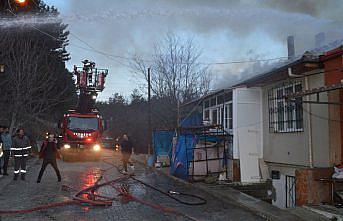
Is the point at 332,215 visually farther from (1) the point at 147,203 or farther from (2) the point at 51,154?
(2) the point at 51,154

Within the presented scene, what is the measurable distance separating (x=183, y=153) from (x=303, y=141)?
14.8 feet

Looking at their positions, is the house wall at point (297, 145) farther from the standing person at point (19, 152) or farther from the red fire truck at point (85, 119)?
the red fire truck at point (85, 119)

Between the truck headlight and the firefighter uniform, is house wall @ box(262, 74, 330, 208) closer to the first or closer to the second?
the firefighter uniform

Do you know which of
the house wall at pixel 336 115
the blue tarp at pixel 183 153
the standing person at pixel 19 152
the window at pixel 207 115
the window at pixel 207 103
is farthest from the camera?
the window at pixel 207 115

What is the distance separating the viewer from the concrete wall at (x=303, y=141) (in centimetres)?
962

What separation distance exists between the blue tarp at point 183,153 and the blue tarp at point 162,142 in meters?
4.68

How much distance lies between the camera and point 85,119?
22.2m

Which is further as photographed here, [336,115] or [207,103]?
[207,103]

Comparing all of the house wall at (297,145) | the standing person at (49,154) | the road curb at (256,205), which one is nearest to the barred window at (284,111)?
the house wall at (297,145)

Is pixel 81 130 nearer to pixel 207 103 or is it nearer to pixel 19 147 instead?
pixel 207 103

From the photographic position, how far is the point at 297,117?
11156mm

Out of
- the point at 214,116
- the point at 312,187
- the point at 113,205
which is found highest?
the point at 214,116

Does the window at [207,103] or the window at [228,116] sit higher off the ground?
the window at [207,103]

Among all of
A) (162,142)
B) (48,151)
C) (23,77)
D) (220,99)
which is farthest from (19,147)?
(23,77)
